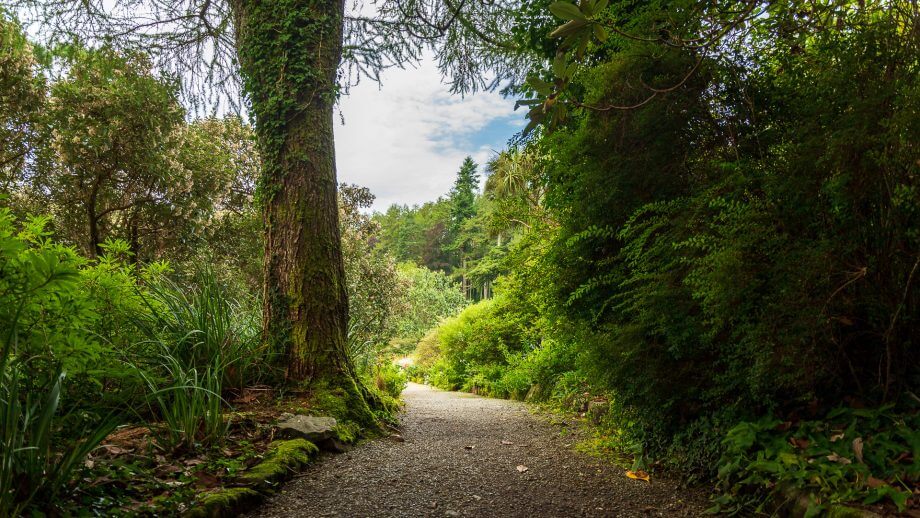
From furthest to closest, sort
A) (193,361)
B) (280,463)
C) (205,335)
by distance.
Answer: (205,335)
(193,361)
(280,463)

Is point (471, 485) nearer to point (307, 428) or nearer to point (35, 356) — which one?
point (307, 428)

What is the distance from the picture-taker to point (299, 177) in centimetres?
461

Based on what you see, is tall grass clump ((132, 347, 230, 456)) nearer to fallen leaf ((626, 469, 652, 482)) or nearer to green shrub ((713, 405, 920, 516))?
fallen leaf ((626, 469, 652, 482))

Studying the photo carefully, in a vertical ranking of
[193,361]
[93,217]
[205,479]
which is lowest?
[205,479]

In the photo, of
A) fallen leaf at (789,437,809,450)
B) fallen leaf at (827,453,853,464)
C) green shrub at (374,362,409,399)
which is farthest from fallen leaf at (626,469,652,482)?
green shrub at (374,362,409,399)

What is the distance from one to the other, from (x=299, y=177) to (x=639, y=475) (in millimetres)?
3786

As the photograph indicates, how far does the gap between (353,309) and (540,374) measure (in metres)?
4.90

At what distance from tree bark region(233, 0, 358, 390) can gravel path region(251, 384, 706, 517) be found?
1.17 m

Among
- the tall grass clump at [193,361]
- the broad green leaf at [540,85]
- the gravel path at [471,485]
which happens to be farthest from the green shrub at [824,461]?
the tall grass clump at [193,361]

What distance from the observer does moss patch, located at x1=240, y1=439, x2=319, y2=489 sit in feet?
8.61

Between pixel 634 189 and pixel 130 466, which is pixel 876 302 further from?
pixel 130 466

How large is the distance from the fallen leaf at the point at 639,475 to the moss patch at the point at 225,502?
2.24 metres

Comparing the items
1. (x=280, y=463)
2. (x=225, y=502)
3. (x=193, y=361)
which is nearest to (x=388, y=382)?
(x=193, y=361)

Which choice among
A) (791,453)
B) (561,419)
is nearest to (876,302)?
(791,453)
